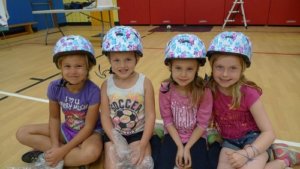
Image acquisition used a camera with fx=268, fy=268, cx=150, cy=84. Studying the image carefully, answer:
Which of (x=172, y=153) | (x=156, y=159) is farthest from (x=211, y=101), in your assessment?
(x=156, y=159)

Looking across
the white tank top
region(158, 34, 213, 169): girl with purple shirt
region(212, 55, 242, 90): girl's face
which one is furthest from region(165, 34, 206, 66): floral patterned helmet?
the white tank top

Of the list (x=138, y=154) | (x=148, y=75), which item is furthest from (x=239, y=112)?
(x=148, y=75)

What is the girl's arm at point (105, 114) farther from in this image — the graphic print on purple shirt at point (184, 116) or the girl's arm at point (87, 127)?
the graphic print on purple shirt at point (184, 116)

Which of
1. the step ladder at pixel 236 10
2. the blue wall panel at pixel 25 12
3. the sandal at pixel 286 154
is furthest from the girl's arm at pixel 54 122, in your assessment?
the blue wall panel at pixel 25 12

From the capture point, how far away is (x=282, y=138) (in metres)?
2.10

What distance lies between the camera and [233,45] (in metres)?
1.57

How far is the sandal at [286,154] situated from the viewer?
1.71 metres

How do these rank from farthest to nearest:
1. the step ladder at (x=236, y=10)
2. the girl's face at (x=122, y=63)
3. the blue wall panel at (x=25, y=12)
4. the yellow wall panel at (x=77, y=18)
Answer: the yellow wall panel at (x=77, y=18)
the blue wall panel at (x=25, y=12)
the step ladder at (x=236, y=10)
the girl's face at (x=122, y=63)

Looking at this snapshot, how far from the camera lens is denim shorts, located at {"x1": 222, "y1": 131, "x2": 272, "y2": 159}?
1694 mm

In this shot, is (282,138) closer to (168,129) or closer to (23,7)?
(168,129)

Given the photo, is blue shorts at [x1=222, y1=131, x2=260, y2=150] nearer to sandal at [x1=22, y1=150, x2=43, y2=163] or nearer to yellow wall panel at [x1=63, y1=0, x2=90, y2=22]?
sandal at [x1=22, y1=150, x2=43, y2=163]

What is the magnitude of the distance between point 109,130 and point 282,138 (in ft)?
Result: 4.42

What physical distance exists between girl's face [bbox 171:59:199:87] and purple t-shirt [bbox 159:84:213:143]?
13 cm

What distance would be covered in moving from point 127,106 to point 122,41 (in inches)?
17.5
